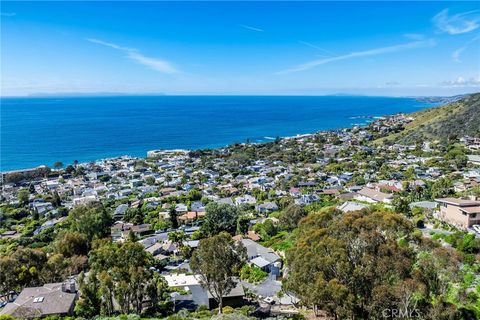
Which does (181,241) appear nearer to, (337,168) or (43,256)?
(43,256)

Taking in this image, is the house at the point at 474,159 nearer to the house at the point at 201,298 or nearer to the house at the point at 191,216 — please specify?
the house at the point at 191,216

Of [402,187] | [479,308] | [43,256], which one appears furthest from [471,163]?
[43,256]

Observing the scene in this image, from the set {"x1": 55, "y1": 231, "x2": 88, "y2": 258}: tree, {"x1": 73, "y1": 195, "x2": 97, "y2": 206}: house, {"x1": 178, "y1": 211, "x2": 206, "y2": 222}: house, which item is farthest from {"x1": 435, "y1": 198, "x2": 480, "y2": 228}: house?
{"x1": 73, "y1": 195, "x2": 97, "y2": 206}: house

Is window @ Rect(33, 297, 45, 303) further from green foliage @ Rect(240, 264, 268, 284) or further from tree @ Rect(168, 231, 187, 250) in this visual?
tree @ Rect(168, 231, 187, 250)

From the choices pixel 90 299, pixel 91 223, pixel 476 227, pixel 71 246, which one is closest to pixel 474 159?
pixel 476 227

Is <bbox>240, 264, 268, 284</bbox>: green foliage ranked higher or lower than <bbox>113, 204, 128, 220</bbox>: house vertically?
higher

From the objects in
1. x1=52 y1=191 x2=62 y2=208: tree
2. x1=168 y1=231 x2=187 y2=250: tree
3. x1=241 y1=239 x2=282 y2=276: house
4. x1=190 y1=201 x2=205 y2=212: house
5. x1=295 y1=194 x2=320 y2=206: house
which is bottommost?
x1=52 y1=191 x2=62 y2=208: tree
